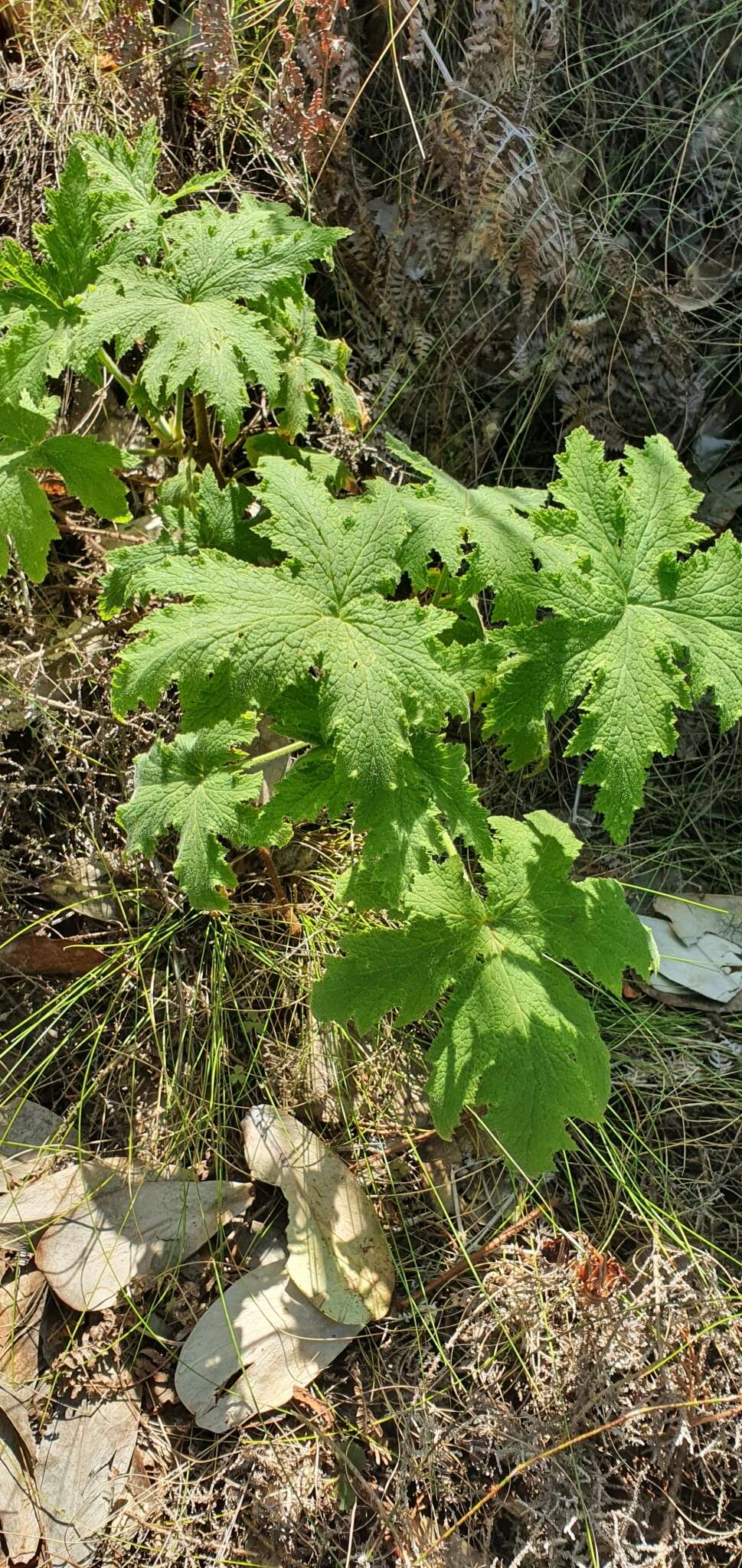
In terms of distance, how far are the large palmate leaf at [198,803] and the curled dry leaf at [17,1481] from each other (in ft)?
3.72

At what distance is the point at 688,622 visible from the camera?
1.86 metres

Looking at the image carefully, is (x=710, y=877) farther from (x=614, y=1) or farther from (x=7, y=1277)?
(x=614, y=1)

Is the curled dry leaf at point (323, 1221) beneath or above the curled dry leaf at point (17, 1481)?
above

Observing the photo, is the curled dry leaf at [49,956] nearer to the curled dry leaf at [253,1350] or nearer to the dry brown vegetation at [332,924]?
the dry brown vegetation at [332,924]

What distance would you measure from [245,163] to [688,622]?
178cm

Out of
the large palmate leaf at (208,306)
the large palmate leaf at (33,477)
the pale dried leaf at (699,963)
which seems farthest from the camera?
the pale dried leaf at (699,963)

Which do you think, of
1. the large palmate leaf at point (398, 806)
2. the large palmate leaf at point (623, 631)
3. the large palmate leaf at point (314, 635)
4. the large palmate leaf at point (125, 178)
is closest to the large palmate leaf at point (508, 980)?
the large palmate leaf at point (398, 806)

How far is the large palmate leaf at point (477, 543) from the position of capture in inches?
74.9

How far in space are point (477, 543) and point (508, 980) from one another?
81 centimetres

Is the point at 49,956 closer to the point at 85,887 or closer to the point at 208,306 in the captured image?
the point at 85,887

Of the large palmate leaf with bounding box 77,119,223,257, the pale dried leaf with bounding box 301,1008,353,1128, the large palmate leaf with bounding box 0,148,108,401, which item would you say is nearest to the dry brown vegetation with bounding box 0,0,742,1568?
the pale dried leaf with bounding box 301,1008,353,1128

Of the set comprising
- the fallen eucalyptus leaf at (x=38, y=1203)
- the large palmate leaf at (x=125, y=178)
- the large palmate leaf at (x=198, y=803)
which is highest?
the large palmate leaf at (x=125, y=178)

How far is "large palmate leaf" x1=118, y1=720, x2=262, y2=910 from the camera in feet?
6.86

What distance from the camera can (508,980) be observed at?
1.97m
